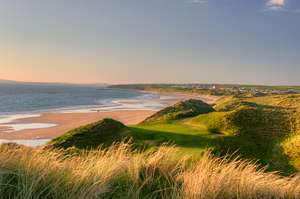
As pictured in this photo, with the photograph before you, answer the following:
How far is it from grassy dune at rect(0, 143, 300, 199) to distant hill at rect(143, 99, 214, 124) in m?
13.1

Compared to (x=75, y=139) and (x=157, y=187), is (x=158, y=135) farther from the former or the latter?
(x=157, y=187)

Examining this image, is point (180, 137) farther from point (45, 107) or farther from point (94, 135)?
point (45, 107)

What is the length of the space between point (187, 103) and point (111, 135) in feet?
42.8

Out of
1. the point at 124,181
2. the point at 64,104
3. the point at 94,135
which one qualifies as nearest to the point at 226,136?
the point at 94,135

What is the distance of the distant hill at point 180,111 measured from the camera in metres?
19.5

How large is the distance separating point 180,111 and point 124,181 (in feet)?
55.8

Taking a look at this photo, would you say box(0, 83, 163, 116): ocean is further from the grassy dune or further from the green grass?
the grassy dune

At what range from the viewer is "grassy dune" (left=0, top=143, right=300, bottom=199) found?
14.7 ft

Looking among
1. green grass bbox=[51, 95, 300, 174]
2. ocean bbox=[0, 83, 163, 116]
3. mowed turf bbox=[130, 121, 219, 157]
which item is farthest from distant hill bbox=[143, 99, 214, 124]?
ocean bbox=[0, 83, 163, 116]

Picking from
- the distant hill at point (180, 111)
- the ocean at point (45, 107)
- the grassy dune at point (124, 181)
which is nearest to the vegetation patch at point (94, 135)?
the distant hill at point (180, 111)

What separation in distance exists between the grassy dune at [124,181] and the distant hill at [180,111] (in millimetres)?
13055

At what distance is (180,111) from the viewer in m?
22.2

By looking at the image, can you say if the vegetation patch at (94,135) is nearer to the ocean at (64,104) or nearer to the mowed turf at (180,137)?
the mowed turf at (180,137)

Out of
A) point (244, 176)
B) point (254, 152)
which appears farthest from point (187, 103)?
point (244, 176)
